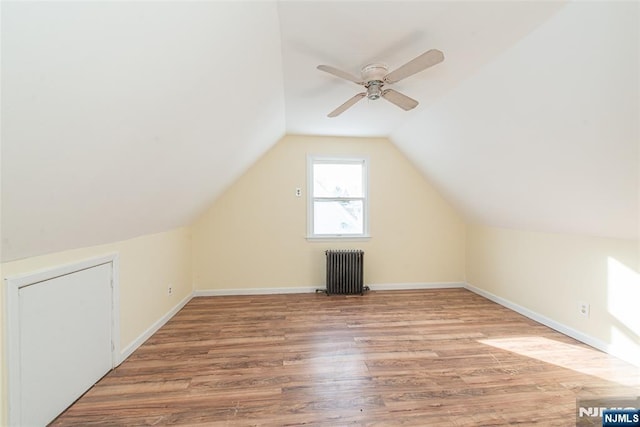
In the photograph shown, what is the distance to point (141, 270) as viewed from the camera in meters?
2.69

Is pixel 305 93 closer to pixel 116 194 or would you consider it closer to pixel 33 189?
pixel 116 194

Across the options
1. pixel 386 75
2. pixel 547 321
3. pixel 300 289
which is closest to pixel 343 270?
pixel 300 289

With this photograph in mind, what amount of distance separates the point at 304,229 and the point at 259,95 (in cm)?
234

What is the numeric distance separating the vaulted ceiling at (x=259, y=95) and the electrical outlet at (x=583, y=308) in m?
0.75

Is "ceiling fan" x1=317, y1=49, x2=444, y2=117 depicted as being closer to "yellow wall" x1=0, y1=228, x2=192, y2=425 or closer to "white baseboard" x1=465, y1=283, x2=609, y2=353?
"yellow wall" x1=0, y1=228, x2=192, y2=425

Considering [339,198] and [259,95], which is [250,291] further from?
[259,95]

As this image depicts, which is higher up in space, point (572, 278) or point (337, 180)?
point (337, 180)

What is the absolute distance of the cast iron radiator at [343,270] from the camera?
13.5 feet

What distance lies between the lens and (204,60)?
1.54 metres

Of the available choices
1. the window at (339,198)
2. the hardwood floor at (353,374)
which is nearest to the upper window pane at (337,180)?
the window at (339,198)

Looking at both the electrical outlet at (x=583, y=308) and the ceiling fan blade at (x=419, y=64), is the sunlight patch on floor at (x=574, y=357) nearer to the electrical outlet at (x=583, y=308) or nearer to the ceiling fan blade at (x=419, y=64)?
the electrical outlet at (x=583, y=308)

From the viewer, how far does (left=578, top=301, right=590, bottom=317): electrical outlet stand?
2.65 meters

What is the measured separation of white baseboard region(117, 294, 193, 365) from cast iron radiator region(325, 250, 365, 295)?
6.82 ft

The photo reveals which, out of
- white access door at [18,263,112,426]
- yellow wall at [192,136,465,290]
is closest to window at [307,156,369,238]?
yellow wall at [192,136,465,290]
